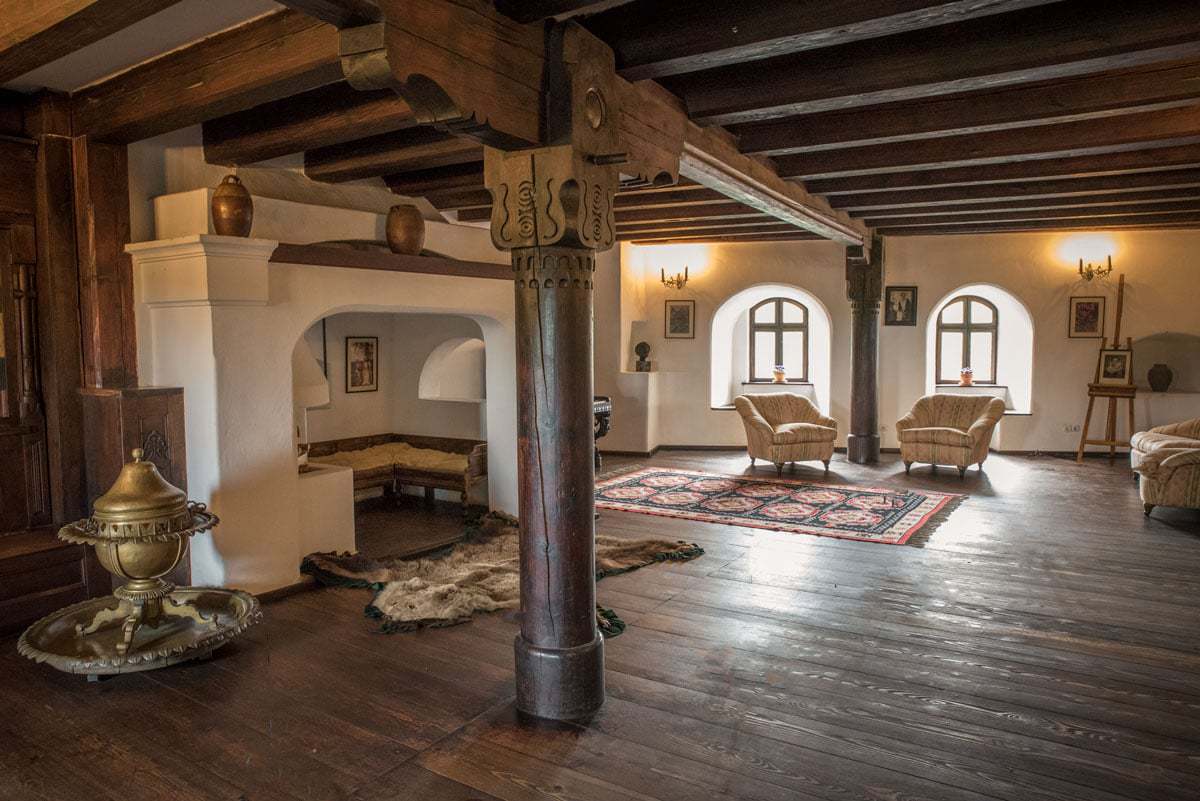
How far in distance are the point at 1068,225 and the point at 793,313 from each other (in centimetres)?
374

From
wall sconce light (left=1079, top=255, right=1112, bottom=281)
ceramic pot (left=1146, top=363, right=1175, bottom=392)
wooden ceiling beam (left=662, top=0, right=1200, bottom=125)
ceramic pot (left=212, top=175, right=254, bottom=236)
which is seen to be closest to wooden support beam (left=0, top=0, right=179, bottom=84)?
ceramic pot (left=212, top=175, right=254, bottom=236)

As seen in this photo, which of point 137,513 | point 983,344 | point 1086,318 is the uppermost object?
point 1086,318

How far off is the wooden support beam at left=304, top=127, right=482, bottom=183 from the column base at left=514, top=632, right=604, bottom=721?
255cm

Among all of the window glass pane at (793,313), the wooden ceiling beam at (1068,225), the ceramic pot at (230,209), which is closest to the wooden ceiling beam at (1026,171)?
the wooden ceiling beam at (1068,225)

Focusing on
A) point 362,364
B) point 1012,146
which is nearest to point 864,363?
point 1012,146

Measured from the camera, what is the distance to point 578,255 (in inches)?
135

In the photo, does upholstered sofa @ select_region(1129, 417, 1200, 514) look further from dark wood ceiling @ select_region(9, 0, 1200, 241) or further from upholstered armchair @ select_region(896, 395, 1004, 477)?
dark wood ceiling @ select_region(9, 0, 1200, 241)

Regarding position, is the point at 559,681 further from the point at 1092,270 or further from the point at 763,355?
the point at 1092,270

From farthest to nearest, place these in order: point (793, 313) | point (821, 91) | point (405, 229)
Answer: point (793, 313)
point (405, 229)
point (821, 91)

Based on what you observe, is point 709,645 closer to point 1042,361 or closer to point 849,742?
point 849,742

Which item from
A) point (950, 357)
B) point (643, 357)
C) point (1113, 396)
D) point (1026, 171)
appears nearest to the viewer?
point (1026, 171)

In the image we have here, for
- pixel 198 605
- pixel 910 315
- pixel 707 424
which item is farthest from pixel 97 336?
pixel 910 315

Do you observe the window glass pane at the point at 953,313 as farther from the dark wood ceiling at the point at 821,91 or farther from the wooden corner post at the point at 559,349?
the wooden corner post at the point at 559,349

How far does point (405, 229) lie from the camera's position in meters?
5.76
